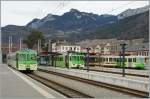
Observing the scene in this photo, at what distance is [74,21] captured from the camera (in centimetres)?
18762

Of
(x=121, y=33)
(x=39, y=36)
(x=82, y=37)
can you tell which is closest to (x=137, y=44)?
(x=121, y=33)

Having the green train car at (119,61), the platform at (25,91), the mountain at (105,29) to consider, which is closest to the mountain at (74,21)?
the mountain at (105,29)

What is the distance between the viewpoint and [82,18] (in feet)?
516

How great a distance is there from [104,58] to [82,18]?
84.3 m

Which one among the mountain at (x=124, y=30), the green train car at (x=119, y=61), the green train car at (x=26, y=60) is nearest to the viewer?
the green train car at (x=26, y=60)

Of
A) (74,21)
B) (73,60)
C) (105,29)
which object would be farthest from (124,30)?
(74,21)

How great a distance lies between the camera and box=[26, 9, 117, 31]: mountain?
142875mm

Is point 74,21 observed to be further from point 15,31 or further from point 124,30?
point 124,30

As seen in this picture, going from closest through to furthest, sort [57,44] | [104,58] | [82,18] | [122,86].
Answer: [122,86], [104,58], [57,44], [82,18]

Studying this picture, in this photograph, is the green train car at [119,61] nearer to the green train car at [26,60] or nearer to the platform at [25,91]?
the green train car at [26,60]

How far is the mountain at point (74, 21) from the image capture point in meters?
143

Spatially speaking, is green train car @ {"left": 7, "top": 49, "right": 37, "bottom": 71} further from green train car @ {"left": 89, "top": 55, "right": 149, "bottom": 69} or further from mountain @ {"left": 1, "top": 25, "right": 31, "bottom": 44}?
mountain @ {"left": 1, "top": 25, "right": 31, "bottom": 44}

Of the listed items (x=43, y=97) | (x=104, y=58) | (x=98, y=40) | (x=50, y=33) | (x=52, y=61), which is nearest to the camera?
(x=43, y=97)

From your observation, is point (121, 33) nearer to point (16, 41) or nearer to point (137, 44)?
point (137, 44)
